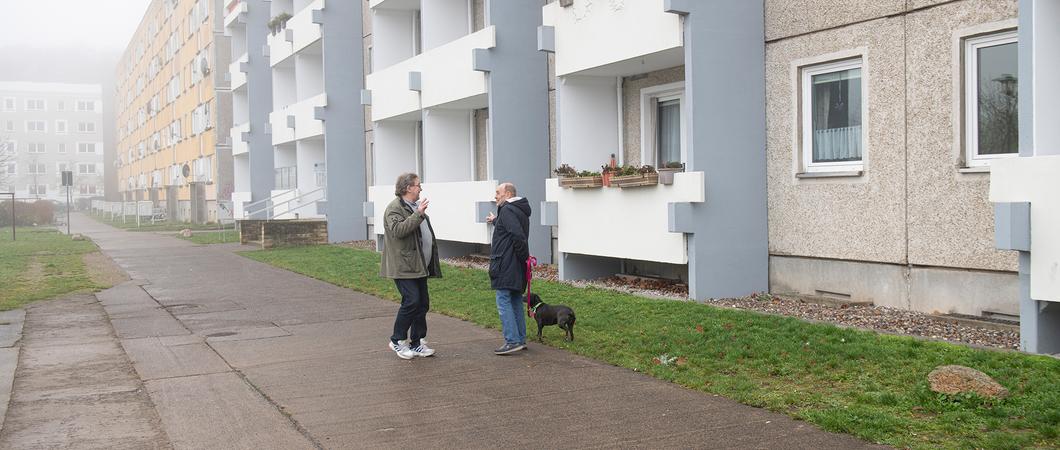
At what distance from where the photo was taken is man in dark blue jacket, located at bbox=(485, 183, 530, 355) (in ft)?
29.9

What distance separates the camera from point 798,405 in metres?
6.69

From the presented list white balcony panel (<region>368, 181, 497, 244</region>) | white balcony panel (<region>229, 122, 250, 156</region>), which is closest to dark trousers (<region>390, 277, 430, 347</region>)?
white balcony panel (<region>368, 181, 497, 244</region>)

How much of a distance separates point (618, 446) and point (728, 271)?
259 inches

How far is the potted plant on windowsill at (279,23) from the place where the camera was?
109ft

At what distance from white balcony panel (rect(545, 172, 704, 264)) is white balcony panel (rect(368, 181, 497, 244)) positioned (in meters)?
3.29

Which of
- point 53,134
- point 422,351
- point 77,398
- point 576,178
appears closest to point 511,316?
point 422,351

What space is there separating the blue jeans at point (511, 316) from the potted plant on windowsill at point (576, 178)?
193 inches

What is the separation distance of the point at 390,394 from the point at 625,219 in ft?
21.3

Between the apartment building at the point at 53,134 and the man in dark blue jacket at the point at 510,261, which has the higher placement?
the apartment building at the point at 53,134

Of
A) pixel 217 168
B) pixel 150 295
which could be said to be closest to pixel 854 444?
pixel 150 295

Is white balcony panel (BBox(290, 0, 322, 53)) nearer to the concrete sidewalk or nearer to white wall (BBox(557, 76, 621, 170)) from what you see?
white wall (BBox(557, 76, 621, 170))

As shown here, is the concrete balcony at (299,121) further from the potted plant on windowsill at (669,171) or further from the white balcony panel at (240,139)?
the potted plant on windowsill at (669,171)

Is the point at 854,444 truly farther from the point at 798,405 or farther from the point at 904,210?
the point at 904,210

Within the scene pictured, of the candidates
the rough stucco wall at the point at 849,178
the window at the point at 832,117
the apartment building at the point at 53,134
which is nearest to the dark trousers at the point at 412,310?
the rough stucco wall at the point at 849,178
